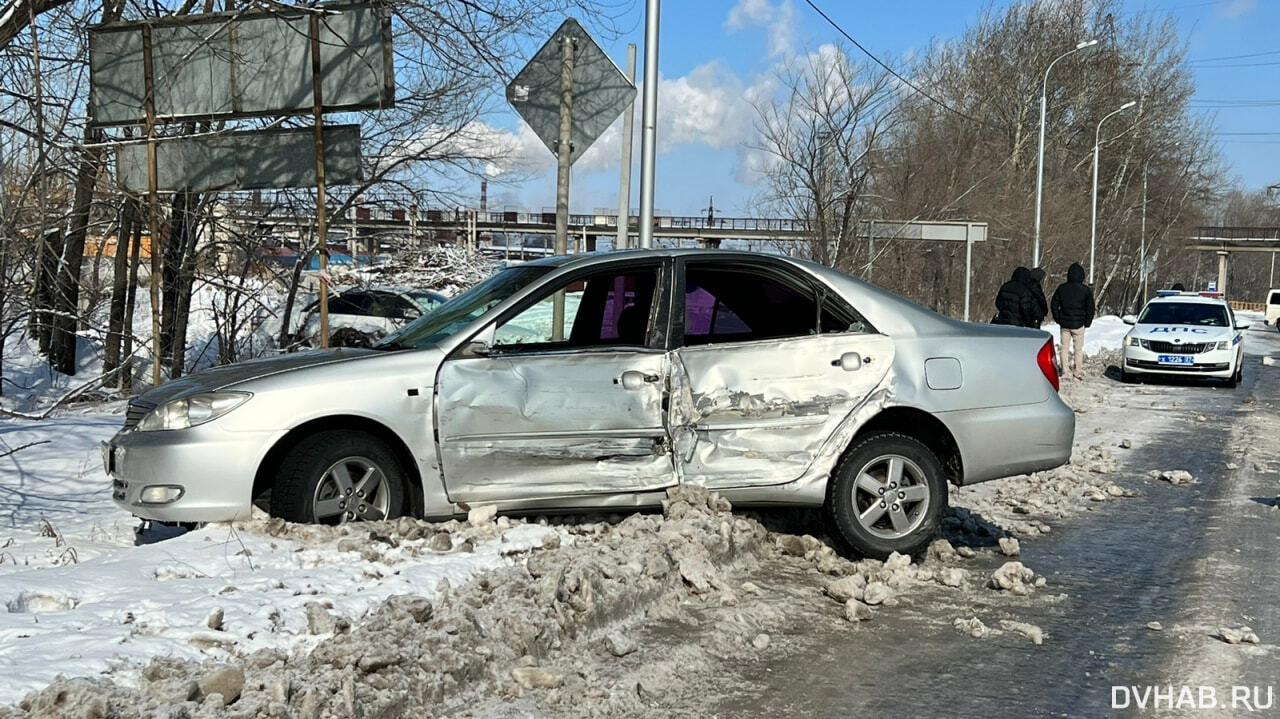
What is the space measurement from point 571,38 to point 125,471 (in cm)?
488

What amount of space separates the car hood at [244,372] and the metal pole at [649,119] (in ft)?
15.6

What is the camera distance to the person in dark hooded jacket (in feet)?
57.8

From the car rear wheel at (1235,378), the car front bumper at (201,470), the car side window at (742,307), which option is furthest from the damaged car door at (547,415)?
the car rear wheel at (1235,378)

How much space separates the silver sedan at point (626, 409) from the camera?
5609mm

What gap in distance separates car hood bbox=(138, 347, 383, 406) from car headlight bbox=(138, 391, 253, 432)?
49mm

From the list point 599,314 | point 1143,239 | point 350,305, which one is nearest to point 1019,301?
point 350,305

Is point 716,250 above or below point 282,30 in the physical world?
below

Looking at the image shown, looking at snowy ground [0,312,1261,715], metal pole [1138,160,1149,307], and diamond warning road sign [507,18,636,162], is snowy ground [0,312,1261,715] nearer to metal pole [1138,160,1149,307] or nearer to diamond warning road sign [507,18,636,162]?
diamond warning road sign [507,18,636,162]

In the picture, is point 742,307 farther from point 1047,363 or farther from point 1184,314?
point 1184,314

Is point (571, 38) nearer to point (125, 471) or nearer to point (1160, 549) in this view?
point (125, 471)

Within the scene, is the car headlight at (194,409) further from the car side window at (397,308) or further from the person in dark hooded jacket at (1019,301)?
the car side window at (397,308)

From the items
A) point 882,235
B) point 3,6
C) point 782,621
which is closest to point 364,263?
point 882,235

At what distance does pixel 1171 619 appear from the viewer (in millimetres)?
5426

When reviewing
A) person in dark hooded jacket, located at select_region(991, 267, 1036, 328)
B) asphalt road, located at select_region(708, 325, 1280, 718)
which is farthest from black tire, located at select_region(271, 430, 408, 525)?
person in dark hooded jacket, located at select_region(991, 267, 1036, 328)
